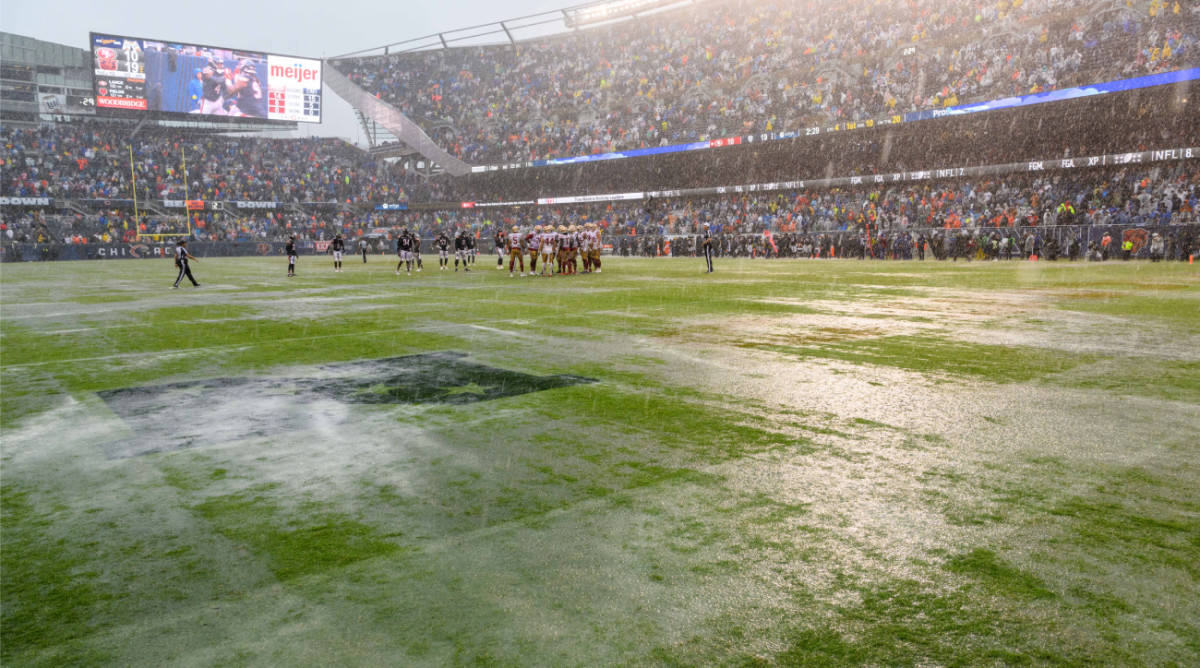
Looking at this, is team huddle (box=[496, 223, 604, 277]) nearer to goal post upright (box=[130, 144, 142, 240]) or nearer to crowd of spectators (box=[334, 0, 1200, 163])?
crowd of spectators (box=[334, 0, 1200, 163])

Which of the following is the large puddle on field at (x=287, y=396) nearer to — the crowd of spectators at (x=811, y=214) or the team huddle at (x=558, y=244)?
the team huddle at (x=558, y=244)

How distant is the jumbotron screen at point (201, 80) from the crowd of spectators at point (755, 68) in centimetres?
742

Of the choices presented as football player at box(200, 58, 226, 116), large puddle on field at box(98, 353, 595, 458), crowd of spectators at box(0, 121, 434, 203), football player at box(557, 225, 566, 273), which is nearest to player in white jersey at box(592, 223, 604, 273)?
football player at box(557, 225, 566, 273)

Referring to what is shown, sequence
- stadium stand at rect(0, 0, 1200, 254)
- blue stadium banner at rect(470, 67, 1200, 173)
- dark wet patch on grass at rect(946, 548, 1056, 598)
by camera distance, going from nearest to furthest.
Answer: dark wet patch on grass at rect(946, 548, 1056, 598) < blue stadium banner at rect(470, 67, 1200, 173) < stadium stand at rect(0, 0, 1200, 254)

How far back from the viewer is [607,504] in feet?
14.4

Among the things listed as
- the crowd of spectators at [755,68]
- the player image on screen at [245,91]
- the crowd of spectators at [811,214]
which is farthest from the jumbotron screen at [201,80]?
the crowd of spectators at [811,214]

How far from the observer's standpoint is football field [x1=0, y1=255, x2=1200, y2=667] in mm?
2961

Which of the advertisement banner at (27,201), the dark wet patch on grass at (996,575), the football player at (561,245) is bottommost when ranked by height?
the dark wet patch on grass at (996,575)

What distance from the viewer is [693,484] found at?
4.73m

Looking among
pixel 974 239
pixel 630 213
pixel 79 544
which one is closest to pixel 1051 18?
pixel 974 239

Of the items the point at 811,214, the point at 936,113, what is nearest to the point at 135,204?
the point at 811,214

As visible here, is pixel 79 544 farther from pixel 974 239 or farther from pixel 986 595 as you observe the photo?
pixel 974 239

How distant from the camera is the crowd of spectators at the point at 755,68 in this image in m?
33.2

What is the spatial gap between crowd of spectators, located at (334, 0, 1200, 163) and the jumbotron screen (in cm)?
742
